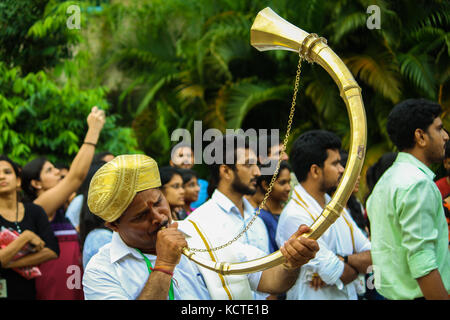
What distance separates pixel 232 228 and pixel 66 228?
6.47 feet

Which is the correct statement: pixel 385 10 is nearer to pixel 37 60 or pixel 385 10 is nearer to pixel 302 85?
pixel 302 85

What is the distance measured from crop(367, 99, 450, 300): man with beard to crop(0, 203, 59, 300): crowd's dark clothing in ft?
8.56

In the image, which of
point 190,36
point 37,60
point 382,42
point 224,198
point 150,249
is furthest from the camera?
point 190,36

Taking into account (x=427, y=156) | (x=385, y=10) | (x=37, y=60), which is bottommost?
(x=427, y=156)

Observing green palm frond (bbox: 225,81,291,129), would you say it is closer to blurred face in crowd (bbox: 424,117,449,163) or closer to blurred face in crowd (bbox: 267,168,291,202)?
blurred face in crowd (bbox: 267,168,291,202)

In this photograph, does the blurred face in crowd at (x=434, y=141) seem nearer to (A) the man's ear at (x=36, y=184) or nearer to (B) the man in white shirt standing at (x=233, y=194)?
(B) the man in white shirt standing at (x=233, y=194)

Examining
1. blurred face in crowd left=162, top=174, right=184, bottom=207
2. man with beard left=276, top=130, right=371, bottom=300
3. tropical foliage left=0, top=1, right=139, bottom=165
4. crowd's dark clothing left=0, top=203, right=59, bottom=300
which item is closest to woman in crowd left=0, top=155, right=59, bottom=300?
crowd's dark clothing left=0, top=203, right=59, bottom=300

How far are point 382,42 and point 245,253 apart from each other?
7.84 meters

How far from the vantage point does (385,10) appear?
31.4 ft

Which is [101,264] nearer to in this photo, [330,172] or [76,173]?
[76,173]

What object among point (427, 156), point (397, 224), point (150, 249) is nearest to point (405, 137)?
point (427, 156)

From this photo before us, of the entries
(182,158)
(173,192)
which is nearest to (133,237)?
(173,192)

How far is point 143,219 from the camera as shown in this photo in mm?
2492

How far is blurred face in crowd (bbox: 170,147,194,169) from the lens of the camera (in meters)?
6.91
